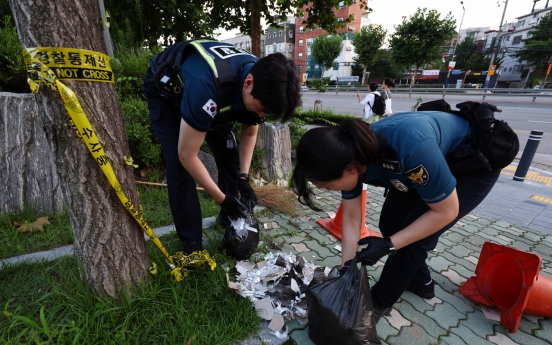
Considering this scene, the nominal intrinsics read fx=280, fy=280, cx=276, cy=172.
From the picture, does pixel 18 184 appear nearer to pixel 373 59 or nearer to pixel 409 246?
pixel 409 246

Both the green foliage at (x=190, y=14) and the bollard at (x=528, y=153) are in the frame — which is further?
the green foliage at (x=190, y=14)

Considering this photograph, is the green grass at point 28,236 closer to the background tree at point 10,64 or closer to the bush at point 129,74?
the background tree at point 10,64

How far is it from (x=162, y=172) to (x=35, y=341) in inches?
85.4

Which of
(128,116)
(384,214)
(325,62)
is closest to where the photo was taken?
(384,214)

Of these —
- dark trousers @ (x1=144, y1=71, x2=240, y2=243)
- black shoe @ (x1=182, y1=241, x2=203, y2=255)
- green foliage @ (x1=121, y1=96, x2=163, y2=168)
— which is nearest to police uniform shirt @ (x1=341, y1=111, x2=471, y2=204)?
dark trousers @ (x1=144, y1=71, x2=240, y2=243)

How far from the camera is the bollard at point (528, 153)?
431 cm

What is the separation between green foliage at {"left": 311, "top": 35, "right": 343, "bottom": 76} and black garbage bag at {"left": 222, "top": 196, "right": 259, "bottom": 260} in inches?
1366

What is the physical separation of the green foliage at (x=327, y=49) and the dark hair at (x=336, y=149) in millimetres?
35146

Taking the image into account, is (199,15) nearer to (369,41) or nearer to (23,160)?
(23,160)

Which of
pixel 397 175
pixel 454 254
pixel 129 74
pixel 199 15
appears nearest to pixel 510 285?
pixel 454 254

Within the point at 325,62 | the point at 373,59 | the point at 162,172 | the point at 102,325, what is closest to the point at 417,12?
the point at 373,59

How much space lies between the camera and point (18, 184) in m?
2.36

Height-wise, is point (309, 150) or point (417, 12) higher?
point (417, 12)

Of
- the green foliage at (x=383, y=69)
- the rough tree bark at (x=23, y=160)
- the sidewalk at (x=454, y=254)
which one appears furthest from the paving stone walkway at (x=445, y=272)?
the green foliage at (x=383, y=69)
